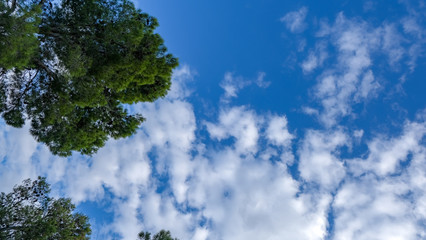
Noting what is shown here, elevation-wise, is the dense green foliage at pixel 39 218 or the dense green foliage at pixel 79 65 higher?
the dense green foliage at pixel 79 65

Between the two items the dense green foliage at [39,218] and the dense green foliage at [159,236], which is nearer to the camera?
the dense green foliage at [39,218]

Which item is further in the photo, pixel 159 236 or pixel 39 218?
pixel 159 236

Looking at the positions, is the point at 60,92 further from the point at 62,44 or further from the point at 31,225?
the point at 31,225

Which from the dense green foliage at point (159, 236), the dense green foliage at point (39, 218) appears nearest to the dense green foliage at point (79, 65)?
the dense green foliage at point (39, 218)

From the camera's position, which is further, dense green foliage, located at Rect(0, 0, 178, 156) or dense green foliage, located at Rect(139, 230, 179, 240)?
dense green foliage, located at Rect(139, 230, 179, 240)

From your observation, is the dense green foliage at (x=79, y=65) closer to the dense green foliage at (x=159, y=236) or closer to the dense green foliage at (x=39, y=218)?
the dense green foliage at (x=39, y=218)

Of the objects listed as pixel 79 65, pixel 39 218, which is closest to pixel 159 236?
pixel 39 218

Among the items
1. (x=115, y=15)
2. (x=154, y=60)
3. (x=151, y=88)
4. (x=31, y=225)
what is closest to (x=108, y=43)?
(x=115, y=15)

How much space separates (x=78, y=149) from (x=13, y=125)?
3.95 m

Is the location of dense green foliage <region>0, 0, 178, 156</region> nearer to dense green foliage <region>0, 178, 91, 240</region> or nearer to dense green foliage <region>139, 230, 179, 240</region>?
dense green foliage <region>0, 178, 91, 240</region>

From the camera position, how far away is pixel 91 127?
1908 centimetres

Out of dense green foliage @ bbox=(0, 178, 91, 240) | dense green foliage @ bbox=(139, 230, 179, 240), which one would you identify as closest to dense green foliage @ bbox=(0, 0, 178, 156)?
dense green foliage @ bbox=(0, 178, 91, 240)

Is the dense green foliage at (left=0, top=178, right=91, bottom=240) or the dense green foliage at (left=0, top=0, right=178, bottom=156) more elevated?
the dense green foliage at (left=0, top=0, right=178, bottom=156)

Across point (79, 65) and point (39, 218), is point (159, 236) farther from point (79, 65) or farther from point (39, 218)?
point (79, 65)
